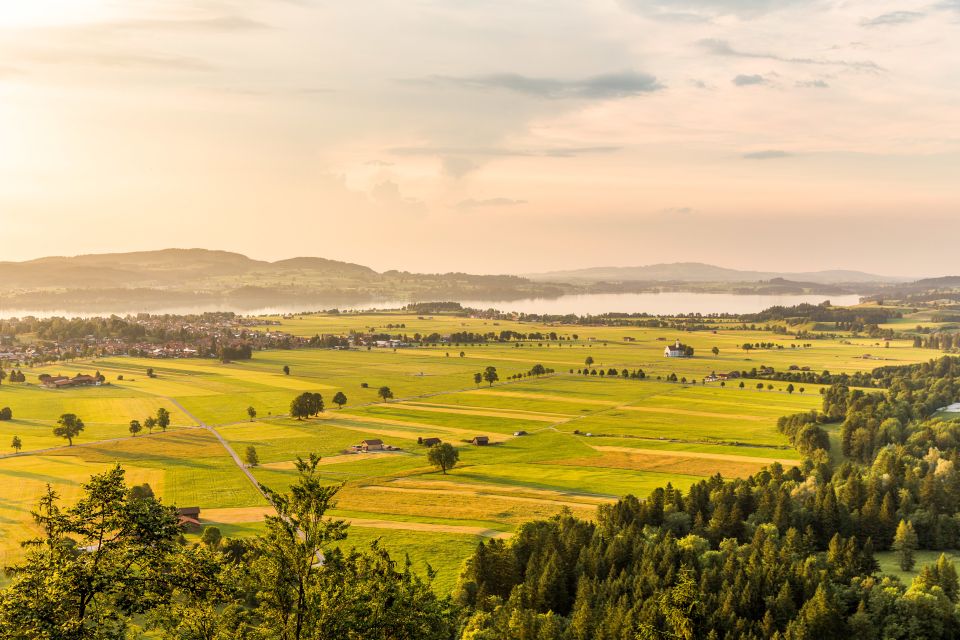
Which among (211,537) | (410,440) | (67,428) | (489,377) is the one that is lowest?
(211,537)

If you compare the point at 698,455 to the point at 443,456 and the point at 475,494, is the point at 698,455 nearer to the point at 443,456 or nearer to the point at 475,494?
the point at 475,494

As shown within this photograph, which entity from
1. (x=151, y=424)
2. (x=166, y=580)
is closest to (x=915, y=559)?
(x=166, y=580)

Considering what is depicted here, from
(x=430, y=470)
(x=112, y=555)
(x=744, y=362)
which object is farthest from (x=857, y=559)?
(x=744, y=362)

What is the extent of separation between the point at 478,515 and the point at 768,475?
3061 centimetres

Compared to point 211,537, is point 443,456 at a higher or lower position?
higher

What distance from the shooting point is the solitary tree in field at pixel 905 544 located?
5516 centimetres

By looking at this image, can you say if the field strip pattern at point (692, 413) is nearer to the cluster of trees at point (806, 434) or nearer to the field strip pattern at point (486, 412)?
the cluster of trees at point (806, 434)

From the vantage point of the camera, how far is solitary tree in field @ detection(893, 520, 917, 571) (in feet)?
181

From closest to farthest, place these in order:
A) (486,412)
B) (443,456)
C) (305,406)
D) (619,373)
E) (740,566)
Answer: (740,566) < (443,456) < (305,406) < (486,412) < (619,373)

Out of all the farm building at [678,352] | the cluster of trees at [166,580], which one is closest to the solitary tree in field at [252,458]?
the cluster of trees at [166,580]

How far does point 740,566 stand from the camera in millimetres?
46562

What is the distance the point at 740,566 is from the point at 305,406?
3114 inches

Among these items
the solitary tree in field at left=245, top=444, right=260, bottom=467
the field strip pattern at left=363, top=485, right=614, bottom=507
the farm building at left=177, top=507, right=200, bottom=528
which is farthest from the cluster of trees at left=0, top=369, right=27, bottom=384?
the field strip pattern at left=363, top=485, right=614, bottom=507

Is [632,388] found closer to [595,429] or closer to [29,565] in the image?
[595,429]
